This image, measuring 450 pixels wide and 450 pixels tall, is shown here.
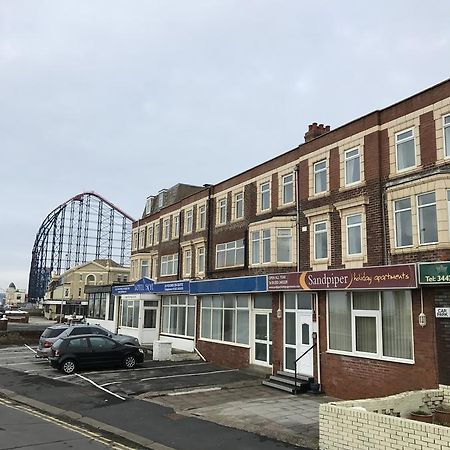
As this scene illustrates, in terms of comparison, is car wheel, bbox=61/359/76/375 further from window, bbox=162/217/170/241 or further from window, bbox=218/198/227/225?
window, bbox=162/217/170/241

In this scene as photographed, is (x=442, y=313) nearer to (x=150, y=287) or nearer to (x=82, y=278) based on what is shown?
(x=150, y=287)

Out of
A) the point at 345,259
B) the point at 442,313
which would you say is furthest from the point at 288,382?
the point at 442,313

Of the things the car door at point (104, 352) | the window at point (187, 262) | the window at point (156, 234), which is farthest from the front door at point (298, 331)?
the window at point (156, 234)

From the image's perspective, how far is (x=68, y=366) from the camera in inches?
742

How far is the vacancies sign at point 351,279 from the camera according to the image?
12602 mm

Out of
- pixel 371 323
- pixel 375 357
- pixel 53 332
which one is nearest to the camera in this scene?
pixel 375 357

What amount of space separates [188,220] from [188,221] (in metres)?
0.06

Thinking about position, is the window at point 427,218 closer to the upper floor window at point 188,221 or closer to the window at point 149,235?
the upper floor window at point 188,221

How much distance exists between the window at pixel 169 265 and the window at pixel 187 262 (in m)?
1.36

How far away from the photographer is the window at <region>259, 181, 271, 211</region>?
20.7m

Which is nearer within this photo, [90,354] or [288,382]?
[288,382]

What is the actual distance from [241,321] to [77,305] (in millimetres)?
54243

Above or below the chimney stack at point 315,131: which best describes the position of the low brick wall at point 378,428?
below

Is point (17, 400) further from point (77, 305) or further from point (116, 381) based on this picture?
point (77, 305)
